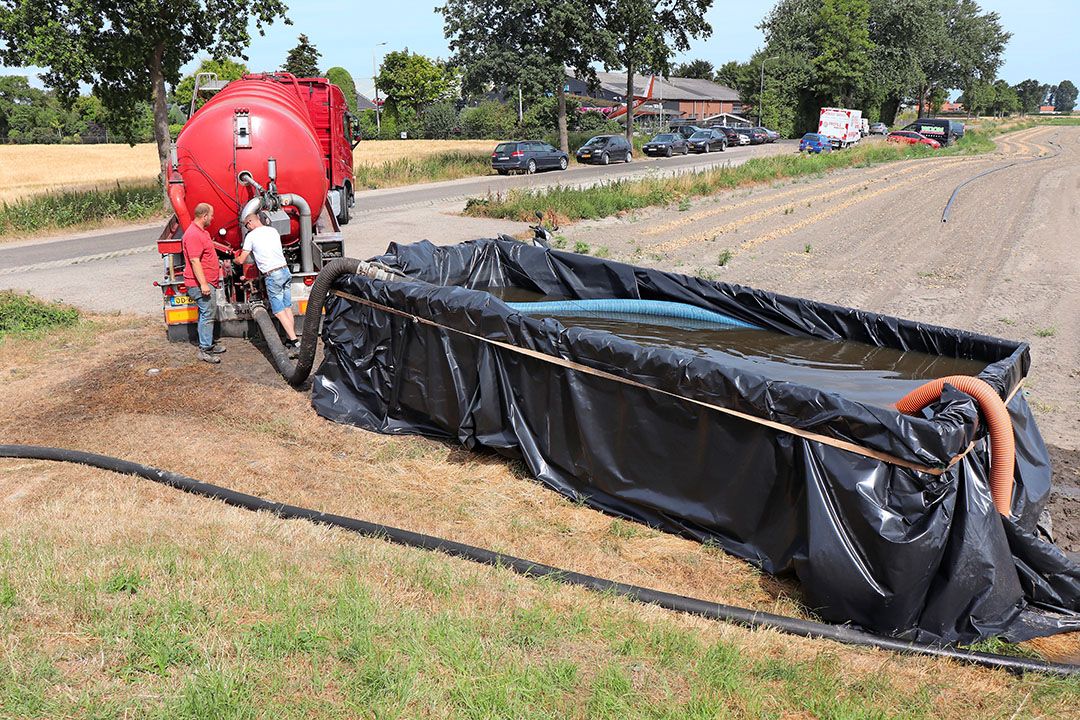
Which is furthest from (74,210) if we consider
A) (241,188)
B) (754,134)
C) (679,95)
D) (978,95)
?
(978,95)

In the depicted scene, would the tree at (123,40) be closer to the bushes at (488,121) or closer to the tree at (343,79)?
the bushes at (488,121)

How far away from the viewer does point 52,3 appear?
58.8ft

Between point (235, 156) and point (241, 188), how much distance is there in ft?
1.14

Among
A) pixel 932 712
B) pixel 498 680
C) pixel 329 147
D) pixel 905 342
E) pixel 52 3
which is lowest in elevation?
pixel 932 712

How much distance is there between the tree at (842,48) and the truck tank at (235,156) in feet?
209

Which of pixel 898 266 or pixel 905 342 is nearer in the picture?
pixel 905 342

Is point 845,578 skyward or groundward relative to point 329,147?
groundward

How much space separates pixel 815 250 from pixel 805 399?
13032 mm

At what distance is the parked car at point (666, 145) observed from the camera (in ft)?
137

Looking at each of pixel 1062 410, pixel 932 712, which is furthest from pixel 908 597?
pixel 1062 410

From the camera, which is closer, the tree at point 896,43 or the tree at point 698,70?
the tree at point 896,43

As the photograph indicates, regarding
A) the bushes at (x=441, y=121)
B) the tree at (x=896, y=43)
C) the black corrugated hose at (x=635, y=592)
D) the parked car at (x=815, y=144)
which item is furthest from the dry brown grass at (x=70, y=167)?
the tree at (x=896, y=43)

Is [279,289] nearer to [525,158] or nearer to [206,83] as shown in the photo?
[206,83]

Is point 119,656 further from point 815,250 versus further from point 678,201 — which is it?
point 678,201
